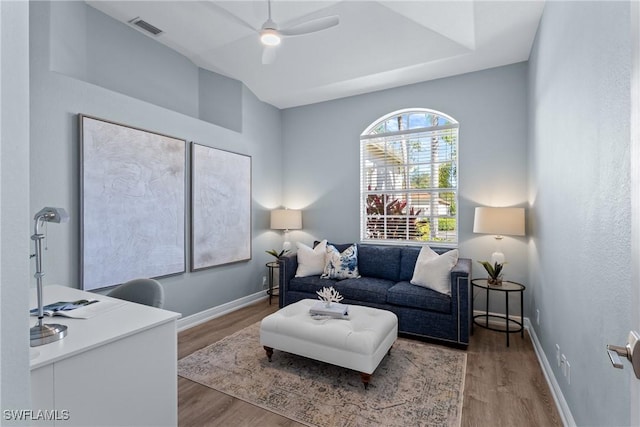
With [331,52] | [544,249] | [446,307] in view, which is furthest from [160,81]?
[544,249]

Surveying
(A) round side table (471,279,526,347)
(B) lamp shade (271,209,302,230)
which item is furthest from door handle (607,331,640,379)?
(B) lamp shade (271,209,302,230)

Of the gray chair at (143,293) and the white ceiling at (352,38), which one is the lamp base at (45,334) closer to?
the gray chair at (143,293)

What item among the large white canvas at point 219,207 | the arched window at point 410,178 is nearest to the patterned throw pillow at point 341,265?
the arched window at point 410,178

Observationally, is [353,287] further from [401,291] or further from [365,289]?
[401,291]

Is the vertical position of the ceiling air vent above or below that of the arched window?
above

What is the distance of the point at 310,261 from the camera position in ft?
13.1

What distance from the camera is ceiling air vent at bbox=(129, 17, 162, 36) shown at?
10.5 ft

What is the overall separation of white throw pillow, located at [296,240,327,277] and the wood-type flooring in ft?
4.52

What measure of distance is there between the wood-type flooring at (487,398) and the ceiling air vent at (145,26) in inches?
129

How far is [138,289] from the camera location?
2.11 meters

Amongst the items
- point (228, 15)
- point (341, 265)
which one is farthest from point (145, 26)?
point (341, 265)

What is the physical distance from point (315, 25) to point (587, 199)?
83.1 inches

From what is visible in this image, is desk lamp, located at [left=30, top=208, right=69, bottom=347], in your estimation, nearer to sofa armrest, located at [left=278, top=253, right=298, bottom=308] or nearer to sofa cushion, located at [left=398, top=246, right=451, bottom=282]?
sofa armrest, located at [left=278, top=253, right=298, bottom=308]

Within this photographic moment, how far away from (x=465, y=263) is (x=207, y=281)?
296cm
